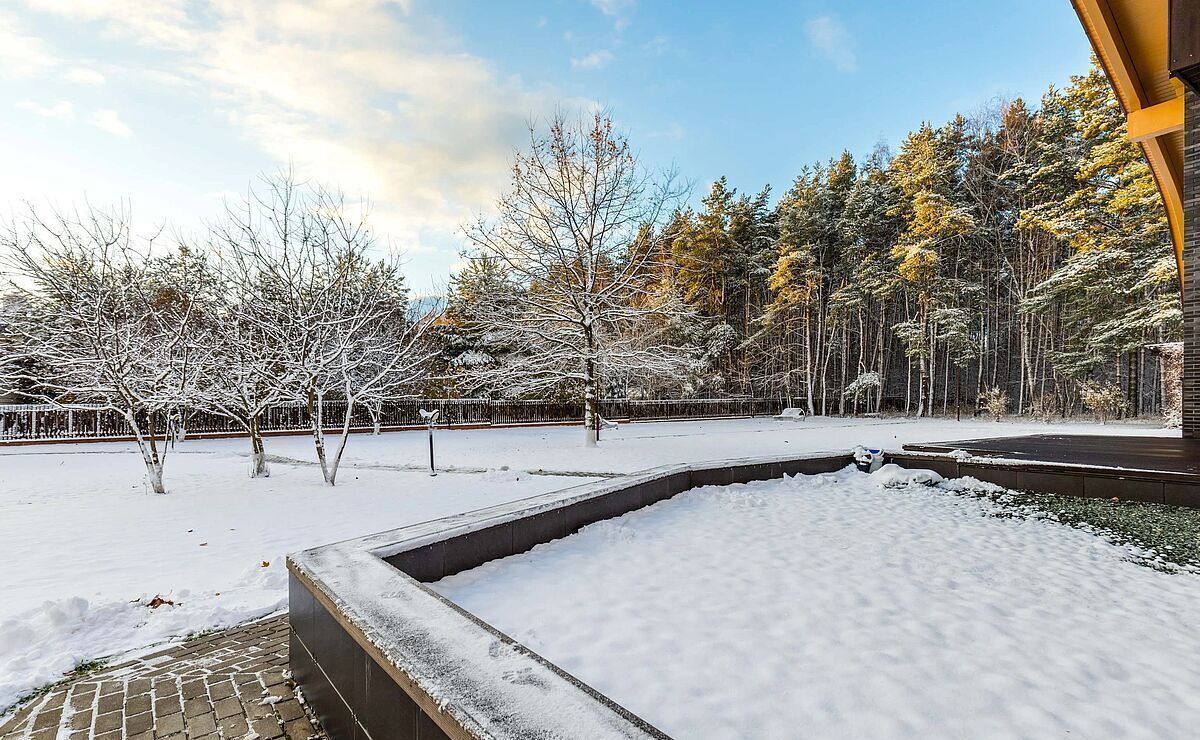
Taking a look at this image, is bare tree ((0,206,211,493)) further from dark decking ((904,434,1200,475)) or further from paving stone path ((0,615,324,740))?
dark decking ((904,434,1200,475))

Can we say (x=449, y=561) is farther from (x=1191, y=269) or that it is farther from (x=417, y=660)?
(x=1191, y=269)

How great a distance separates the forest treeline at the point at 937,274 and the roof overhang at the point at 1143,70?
24.4 ft

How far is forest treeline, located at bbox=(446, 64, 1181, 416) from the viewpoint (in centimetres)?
1681

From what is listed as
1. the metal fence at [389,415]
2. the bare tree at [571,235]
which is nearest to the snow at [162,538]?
the metal fence at [389,415]

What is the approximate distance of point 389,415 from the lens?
17.3 metres

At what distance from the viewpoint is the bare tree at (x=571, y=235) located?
38.6ft

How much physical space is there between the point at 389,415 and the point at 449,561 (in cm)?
1554

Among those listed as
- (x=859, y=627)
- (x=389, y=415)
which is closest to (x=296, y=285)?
(x=859, y=627)

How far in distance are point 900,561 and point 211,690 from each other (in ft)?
13.0

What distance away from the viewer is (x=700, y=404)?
22.9 meters

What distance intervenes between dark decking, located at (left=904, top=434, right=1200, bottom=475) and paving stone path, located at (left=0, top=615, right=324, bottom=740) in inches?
291

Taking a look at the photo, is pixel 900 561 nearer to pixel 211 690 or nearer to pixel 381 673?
pixel 381 673

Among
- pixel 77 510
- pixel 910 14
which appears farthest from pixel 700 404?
pixel 77 510

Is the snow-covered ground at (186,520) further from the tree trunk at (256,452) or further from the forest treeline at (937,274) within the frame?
the forest treeline at (937,274)
